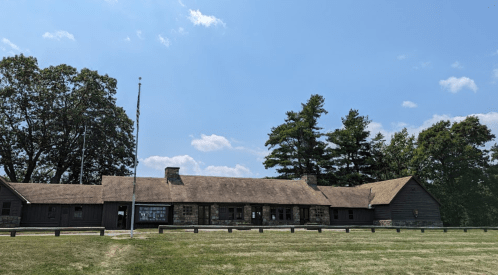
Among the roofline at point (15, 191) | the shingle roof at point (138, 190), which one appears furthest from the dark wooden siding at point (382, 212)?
the roofline at point (15, 191)

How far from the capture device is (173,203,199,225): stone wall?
34.2 meters

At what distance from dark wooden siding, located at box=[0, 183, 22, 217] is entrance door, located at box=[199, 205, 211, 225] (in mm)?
15238

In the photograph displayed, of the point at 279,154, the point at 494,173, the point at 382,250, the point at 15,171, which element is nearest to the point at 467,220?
the point at 494,173

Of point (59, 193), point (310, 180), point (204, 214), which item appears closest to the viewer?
point (59, 193)

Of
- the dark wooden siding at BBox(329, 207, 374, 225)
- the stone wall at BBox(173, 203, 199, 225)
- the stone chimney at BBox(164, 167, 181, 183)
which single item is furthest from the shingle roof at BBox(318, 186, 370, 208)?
the stone chimney at BBox(164, 167, 181, 183)

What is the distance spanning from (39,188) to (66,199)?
10.8 feet

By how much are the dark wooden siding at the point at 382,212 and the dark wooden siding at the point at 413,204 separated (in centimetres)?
46

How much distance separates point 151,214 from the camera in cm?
3381

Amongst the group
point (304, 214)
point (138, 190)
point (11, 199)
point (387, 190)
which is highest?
point (387, 190)

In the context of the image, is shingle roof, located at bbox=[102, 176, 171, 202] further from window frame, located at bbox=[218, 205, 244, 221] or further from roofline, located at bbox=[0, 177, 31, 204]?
roofline, located at bbox=[0, 177, 31, 204]

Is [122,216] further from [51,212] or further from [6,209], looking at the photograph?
[6,209]

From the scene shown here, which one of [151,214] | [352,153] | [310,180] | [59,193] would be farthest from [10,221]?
[352,153]

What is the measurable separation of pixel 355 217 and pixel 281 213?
9862 millimetres

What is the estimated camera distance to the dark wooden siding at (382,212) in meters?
41.3
